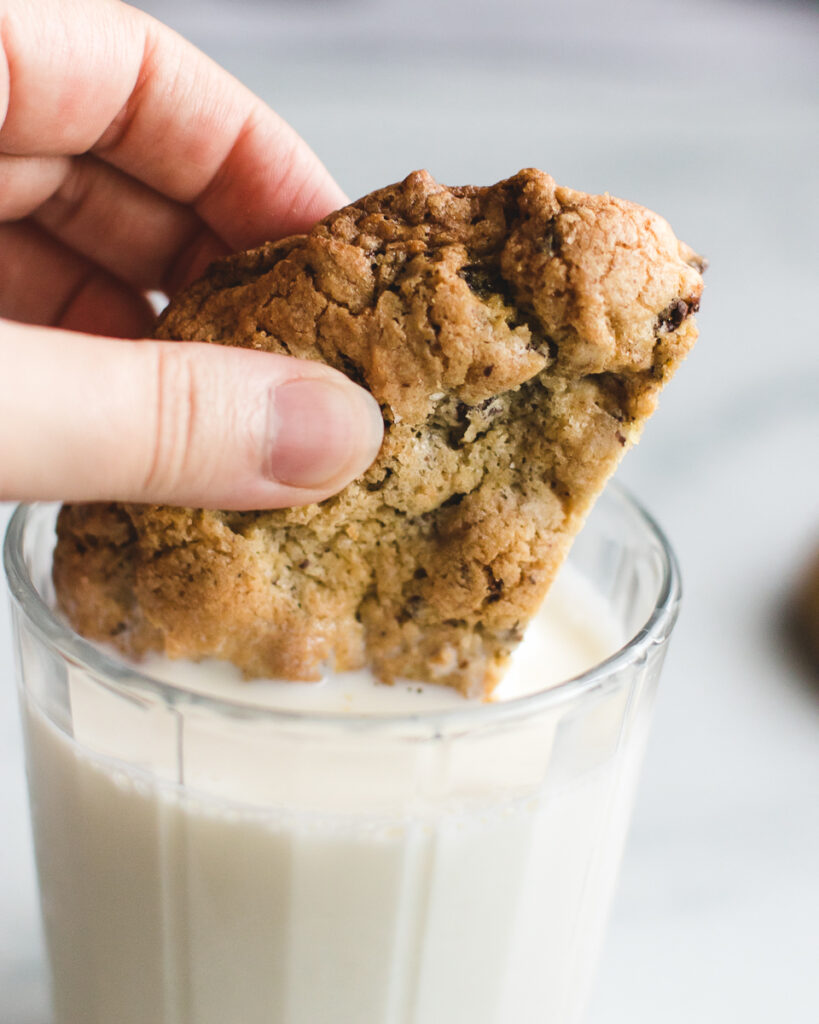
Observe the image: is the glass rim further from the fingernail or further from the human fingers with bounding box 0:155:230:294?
the human fingers with bounding box 0:155:230:294

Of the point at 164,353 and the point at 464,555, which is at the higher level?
the point at 164,353

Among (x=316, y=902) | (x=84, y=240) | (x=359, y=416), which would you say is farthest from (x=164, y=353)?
(x=84, y=240)

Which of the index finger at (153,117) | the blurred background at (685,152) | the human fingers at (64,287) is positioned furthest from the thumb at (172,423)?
the blurred background at (685,152)

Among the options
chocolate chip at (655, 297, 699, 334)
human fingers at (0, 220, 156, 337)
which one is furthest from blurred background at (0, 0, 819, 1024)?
chocolate chip at (655, 297, 699, 334)

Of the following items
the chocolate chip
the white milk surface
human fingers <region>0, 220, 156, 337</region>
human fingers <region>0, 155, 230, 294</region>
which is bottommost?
the white milk surface

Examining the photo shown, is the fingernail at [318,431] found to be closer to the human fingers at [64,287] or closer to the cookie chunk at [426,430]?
the cookie chunk at [426,430]

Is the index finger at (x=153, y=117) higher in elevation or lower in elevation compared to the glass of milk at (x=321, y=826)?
higher

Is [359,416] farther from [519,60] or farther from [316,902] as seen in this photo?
[519,60]

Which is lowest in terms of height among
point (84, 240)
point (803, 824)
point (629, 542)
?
point (803, 824)
